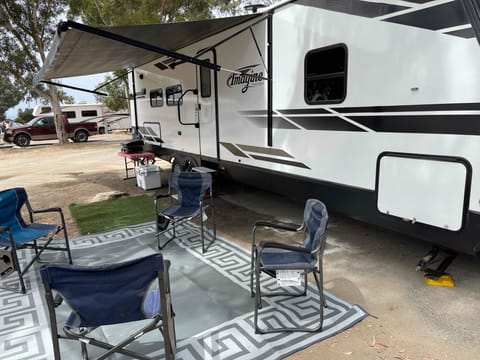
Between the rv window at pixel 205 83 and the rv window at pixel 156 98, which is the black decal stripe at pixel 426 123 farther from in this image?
the rv window at pixel 156 98

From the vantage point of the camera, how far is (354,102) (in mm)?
3154

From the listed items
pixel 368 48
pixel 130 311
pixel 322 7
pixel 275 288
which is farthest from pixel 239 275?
A: pixel 322 7

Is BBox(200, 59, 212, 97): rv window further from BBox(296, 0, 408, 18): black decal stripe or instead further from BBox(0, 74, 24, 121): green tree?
BBox(0, 74, 24, 121): green tree

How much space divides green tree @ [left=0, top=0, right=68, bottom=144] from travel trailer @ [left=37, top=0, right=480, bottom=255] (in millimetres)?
11953

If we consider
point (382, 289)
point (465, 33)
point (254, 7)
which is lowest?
point (382, 289)

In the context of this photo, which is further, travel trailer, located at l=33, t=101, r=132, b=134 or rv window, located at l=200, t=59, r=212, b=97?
travel trailer, located at l=33, t=101, r=132, b=134

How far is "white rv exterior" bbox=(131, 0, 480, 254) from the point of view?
2490mm

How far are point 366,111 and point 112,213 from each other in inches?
151

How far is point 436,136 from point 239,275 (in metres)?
1.92

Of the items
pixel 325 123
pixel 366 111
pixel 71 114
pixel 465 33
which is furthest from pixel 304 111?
pixel 71 114

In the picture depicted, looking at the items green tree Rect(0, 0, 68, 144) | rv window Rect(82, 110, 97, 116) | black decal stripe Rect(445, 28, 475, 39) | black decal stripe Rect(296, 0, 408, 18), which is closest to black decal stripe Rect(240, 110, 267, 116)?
black decal stripe Rect(296, 0, 408, 18)

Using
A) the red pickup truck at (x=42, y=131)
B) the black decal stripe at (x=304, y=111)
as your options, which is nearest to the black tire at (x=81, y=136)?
the red pickup truck at (x=42, y=131)

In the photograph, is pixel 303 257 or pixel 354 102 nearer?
pixel 303 257

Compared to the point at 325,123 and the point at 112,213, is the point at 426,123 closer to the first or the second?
the point at 325,123
